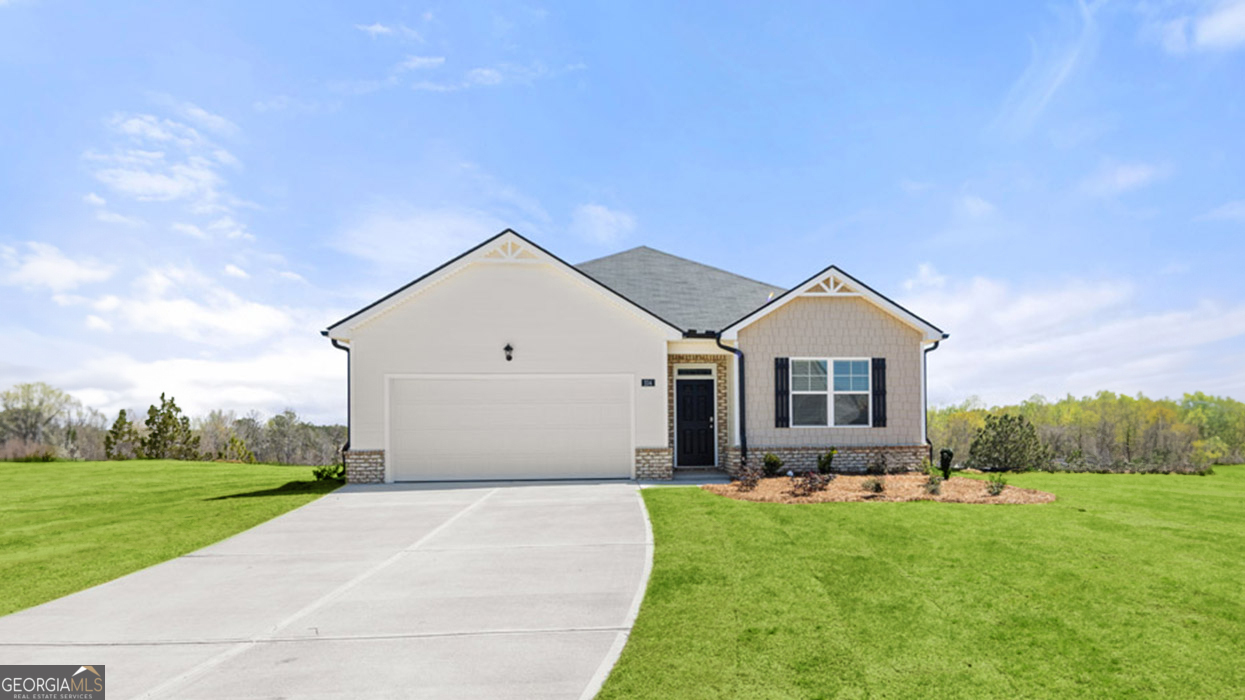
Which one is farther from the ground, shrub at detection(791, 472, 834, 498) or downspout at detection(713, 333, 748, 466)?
downspout at detection(713, 333, 748, 466)

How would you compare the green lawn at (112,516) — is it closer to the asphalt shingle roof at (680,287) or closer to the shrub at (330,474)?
the shrub at (330,474)

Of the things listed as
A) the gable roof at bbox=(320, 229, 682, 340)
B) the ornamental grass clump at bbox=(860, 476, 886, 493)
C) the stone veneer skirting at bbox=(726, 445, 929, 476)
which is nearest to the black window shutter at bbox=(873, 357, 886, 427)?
the stone veneer skirting at bbox=(726, 445, 929, 476)

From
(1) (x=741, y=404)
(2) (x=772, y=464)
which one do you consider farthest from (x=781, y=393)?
(2) (x=772, y=464)

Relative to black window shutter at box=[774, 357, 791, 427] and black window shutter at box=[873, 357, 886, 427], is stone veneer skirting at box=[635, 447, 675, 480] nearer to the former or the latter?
black window shutter at box=[774, 357, 791, 427]

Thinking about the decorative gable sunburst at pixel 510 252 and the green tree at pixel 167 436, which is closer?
the decorative gable sunburst at pixel 510 252

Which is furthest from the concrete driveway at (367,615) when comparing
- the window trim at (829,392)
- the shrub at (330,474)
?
the window trim at (829,392)

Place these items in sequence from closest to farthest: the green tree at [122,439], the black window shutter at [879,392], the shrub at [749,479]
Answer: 1. the shrub at [749,479]
2. the black window shutter at [879,392]
3. the green tree at [122,439]

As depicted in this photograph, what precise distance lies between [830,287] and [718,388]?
3.47 meters

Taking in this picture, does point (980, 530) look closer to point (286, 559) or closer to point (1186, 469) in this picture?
point (286, 559)

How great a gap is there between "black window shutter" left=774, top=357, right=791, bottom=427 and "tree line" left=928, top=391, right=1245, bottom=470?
8136 millimetres

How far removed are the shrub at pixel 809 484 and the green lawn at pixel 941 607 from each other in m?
1.95

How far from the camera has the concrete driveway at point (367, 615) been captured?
4.67m

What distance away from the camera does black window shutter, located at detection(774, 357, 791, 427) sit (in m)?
15.1

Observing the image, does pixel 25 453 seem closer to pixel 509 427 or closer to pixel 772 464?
pixel 509 427
